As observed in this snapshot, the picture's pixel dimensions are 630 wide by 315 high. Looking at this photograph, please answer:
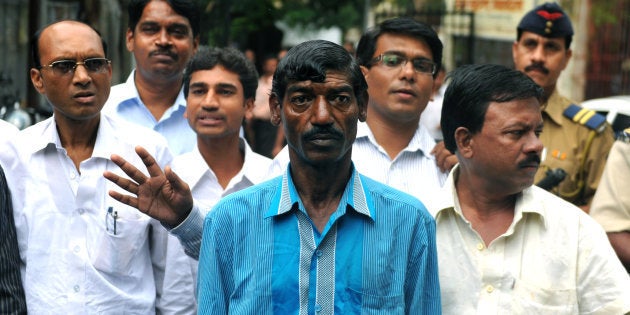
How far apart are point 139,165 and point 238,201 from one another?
1.11 m

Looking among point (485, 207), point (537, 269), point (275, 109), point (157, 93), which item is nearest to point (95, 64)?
point (275, 109)

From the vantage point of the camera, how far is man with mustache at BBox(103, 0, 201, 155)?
532cm

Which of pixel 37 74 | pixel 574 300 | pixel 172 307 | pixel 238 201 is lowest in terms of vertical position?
pixel 172 307

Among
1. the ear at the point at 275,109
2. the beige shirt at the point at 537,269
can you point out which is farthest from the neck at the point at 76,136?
the beige shirt at the point at 537,269

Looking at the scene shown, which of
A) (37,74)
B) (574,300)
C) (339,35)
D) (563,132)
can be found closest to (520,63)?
(563,132)

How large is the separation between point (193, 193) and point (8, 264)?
115cm

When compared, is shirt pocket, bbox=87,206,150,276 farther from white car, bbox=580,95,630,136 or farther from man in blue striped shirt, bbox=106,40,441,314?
white car, bbox=580,95,630,136

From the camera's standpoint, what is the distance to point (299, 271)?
3.04m

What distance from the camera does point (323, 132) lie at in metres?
3.09

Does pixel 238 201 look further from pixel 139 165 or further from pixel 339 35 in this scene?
pixel 339 35

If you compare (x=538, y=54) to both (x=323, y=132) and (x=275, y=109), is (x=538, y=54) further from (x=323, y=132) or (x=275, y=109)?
(x=323, y=132)

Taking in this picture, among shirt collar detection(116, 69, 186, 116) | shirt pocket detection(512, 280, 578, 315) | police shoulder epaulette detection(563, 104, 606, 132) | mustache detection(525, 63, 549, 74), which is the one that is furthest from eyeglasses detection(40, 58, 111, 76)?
police shoulder epaulette detection(563, 104, 606, 132)

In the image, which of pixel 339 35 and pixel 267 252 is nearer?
pixel 267 252

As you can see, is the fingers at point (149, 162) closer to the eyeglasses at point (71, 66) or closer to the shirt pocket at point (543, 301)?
the eyeglasses at point (71, 66)
